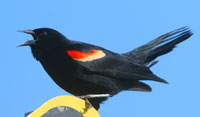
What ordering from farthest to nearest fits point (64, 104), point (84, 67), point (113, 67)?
point (113, 67) < point (84, 67) < point (64, 104)

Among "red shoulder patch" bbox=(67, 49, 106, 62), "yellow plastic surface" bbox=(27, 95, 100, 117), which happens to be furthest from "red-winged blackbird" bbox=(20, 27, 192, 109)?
"yellow plastic surface" bbox=(27, 95, 100, 117)

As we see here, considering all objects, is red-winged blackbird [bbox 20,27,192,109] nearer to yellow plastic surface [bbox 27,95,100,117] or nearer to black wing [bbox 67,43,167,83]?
black wing [bbox 67,43,167,83]

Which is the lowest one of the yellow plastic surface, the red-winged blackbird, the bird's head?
the yellow plastic surface

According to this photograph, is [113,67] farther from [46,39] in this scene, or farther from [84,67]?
[46,39]

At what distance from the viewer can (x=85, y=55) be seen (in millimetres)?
5848

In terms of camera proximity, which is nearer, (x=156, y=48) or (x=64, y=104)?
(x=64, y=104)

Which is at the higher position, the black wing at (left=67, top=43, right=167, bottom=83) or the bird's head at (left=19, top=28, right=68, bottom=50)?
the bird's head at (left=19, top=28, right=68, bottom=50)

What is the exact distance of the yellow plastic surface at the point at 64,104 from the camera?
3298 mm

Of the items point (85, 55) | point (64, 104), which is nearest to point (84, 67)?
point (85, 55)

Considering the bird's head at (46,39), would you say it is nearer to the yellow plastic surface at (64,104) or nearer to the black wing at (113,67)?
the black wing at (113,67)

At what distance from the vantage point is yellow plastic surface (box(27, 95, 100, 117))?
10.8 feet

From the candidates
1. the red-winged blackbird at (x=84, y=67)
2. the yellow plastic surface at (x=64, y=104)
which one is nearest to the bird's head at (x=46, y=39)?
the red-winged blackbird at (x=84, y=67)

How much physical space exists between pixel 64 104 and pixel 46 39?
2545mm

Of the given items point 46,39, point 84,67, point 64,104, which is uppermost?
point 46,39
